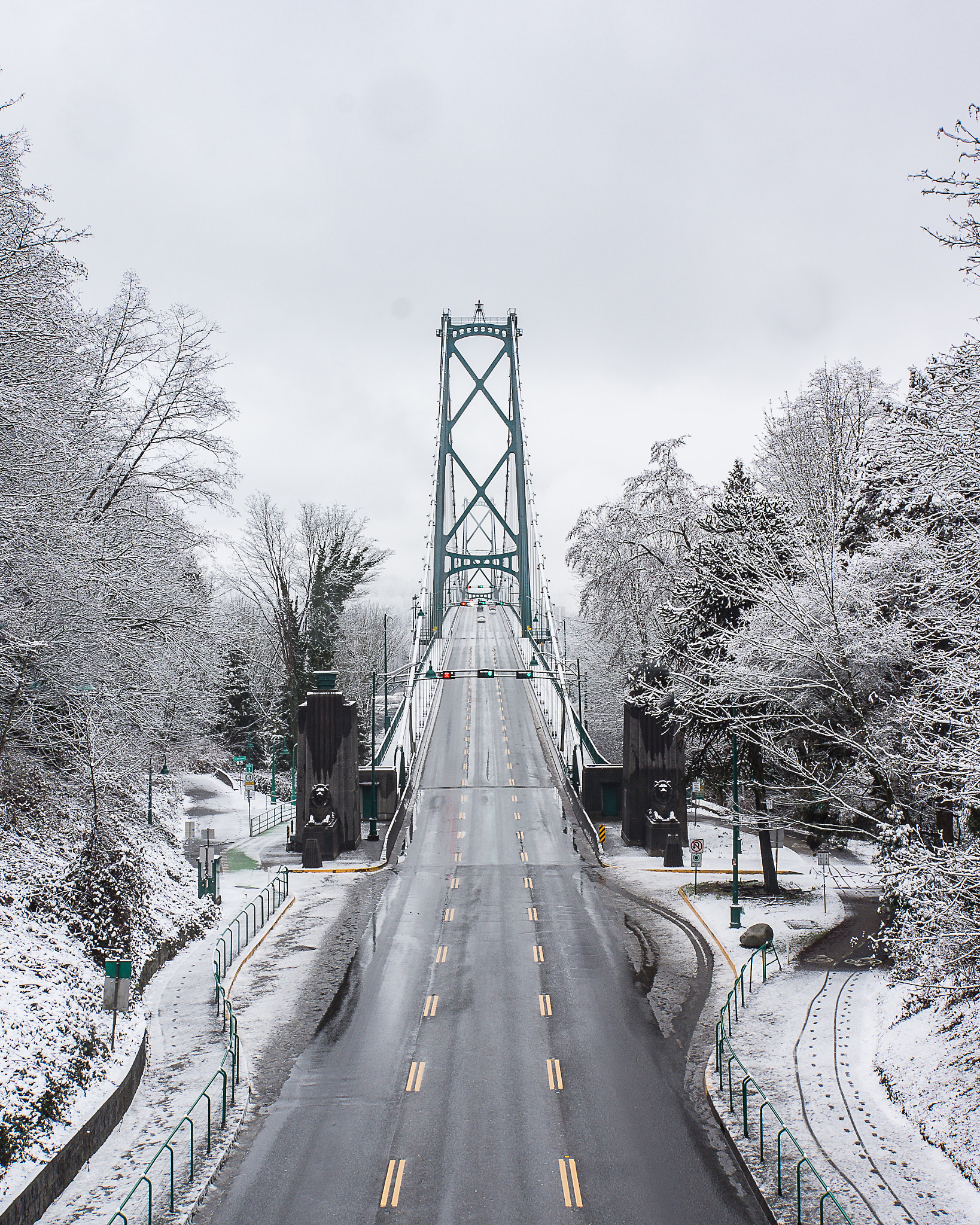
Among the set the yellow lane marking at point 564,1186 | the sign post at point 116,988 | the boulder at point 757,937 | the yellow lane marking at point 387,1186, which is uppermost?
the sign post at point 116,988

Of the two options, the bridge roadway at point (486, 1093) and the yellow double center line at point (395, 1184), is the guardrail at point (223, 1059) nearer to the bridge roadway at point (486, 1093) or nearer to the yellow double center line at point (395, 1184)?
the bridge roadway at point (486, 1093)

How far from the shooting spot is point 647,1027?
56.2ft

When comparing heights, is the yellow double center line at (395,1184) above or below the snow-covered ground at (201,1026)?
below

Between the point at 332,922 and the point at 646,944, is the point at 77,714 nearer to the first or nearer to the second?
the point at 332,922

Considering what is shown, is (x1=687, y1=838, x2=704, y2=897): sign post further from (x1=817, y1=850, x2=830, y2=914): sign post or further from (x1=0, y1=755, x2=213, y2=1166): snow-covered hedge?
(x1=0, y1=755, x2=213, y2=1166): snow-covered hedge

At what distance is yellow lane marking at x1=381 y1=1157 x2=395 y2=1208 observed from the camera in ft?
37.0

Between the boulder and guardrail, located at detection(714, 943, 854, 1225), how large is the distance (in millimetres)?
2381

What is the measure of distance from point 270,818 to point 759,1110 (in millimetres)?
31061

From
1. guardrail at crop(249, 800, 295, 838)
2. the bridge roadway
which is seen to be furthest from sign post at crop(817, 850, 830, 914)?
guardrail at crop(249, 800, 295, 838)

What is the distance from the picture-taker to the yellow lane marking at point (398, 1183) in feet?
36.9

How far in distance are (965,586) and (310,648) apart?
44737 millimetres

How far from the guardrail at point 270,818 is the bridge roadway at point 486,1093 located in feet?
38.4

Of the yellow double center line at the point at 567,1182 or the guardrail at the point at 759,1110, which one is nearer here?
the guardrail at the point at 759,1110

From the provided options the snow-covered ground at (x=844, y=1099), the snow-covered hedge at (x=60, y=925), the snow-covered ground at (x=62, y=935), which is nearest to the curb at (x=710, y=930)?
the snow-covered ground at (x=844, y=1099)
